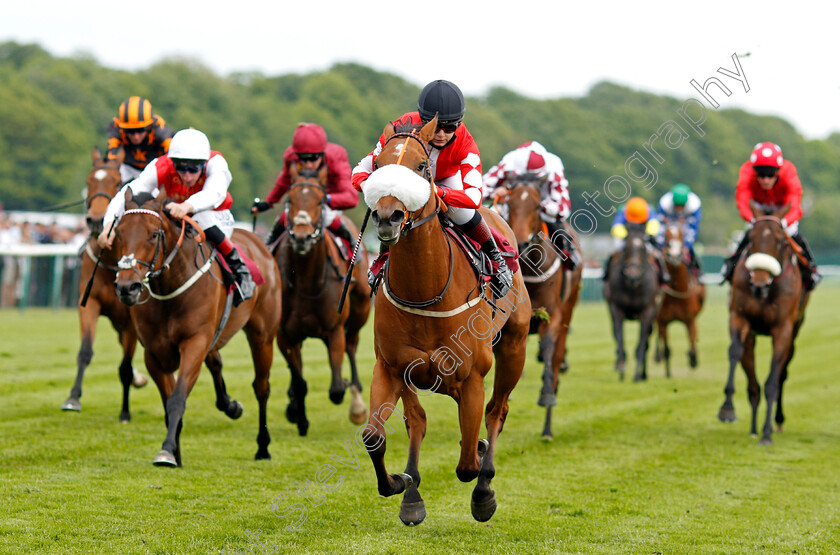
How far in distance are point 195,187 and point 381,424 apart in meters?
2.78

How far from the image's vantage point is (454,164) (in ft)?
17.9

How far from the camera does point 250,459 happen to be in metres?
7.28

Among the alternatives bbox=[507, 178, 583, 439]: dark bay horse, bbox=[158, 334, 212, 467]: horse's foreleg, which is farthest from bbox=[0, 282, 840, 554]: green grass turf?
bbox=[507, 178, 583, 439]: dark bay horse

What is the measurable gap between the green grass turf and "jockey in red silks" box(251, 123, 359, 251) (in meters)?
1.82

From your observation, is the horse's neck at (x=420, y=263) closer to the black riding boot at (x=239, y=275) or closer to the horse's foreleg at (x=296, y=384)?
the black riding boot at (x=239, y=275)

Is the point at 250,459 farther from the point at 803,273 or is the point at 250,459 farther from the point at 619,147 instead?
the point at 619,147

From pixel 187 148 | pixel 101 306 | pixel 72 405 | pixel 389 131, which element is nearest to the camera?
pixel 389 131

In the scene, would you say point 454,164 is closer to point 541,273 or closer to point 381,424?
point 381,424

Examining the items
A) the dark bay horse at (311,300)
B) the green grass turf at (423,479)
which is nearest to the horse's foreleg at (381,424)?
the green grass turf at (423,479)

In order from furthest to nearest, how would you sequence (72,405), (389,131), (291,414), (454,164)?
1. (291,414)
2. (72,405)
3. (454,164)
4. (389,131)

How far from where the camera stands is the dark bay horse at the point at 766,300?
29.7 feet

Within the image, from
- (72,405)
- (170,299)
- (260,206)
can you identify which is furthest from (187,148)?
(72,405)

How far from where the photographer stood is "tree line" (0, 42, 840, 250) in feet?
154

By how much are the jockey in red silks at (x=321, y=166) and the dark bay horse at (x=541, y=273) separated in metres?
1.42
